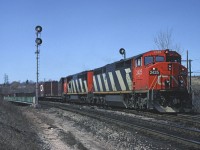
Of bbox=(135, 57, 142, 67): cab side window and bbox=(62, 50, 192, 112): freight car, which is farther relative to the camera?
bbox=(135, 57, 142, 67): cab side window

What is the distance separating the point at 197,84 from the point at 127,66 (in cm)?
2734

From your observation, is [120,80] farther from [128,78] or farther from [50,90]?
[50,90]

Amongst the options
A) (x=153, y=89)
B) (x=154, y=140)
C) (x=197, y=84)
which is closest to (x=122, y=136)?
(x=154, y=140)

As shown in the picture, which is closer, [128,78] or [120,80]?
[128,78]

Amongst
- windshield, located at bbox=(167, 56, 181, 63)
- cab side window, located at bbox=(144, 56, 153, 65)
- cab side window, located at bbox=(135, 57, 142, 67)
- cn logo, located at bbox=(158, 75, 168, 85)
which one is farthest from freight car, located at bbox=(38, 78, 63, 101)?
cn logo, located at bbox=(158, 75, 168, 85)

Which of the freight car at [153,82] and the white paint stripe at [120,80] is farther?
the white paint stripe at [120,80]

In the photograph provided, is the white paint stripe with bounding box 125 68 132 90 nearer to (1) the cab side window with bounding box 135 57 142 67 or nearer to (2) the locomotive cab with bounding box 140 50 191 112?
(1) the cab side window with bounding box 135 57 142 67

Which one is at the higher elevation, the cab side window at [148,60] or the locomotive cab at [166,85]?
the cab side window at [148,60]

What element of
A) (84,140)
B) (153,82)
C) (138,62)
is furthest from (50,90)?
(84,140)

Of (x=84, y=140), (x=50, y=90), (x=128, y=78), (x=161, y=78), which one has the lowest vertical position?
(x=84, y=140)

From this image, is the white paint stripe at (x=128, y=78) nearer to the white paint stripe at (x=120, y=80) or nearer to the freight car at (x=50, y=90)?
the white paint stripe at (x=120, y=80)

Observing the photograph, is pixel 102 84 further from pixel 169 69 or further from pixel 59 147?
pixel 59 147

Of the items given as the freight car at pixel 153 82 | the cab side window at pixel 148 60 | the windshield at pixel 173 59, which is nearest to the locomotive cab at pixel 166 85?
the freight car at pixel 153 82

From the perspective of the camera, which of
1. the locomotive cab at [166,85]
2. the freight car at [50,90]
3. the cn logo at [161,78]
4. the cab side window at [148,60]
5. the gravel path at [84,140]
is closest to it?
the gravel path at [84,140]
